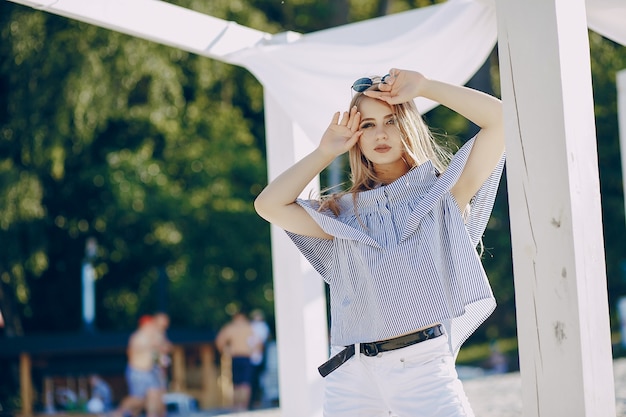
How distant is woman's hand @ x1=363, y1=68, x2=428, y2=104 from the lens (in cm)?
257

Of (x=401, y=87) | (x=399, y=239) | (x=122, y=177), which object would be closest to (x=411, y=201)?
(x=399, y=239)

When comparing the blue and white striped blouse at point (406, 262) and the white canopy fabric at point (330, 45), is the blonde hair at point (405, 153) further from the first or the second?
the white canopy fabric at point (330, 45)

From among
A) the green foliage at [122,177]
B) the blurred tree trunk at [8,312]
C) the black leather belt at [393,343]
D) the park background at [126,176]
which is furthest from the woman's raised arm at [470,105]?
the blurred tree trunk at [8,312]

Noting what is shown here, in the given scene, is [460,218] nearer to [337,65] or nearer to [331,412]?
[331,412]

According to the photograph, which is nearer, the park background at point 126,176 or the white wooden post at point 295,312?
the white wooden post at point 295,312

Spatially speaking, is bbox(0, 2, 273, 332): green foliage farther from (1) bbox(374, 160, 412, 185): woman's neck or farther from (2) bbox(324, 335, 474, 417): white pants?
(2) bbox(324, 335, 474, 417): white pants

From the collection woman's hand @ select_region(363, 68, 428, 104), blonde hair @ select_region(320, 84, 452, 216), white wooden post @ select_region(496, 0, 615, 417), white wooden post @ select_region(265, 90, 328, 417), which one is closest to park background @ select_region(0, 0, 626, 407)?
white wooden post @ select_region(265, 90, 328, 417)

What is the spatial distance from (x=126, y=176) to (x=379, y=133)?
11145mm

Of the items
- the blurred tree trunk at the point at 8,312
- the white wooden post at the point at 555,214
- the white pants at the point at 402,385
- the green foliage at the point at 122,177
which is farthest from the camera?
the blurred tree trunk at the point at 8,312

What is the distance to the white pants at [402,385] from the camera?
244cm

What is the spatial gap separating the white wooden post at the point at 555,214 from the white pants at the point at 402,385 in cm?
23

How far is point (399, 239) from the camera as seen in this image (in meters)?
2.56

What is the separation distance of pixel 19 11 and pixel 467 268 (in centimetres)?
1010

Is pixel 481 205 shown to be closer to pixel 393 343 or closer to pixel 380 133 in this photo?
pixel 380 133
